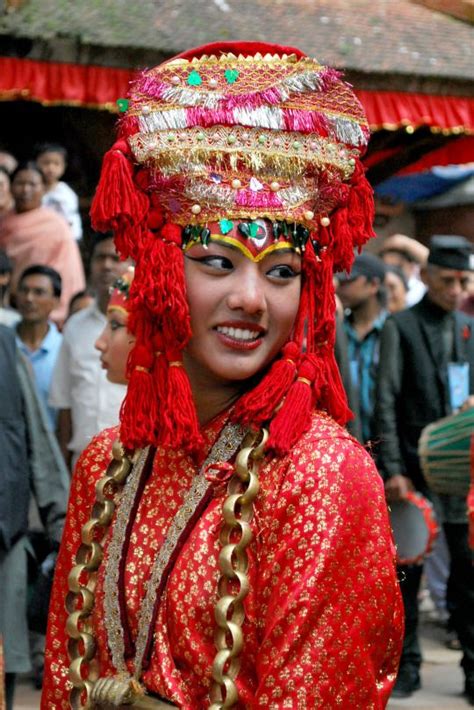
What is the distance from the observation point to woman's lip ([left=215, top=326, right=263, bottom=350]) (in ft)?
9.98

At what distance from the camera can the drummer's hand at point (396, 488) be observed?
7754 millimetres

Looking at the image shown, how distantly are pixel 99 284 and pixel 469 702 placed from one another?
9.54ft

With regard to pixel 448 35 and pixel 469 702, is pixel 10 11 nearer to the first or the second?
pixel 448 35

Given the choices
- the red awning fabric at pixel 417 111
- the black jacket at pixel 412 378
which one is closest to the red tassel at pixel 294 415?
the black jacket at pixel 412 378

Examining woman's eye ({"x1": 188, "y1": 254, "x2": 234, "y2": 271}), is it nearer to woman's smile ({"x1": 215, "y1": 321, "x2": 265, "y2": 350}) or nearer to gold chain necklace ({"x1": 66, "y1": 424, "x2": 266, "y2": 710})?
woman's smile ({"x1": 215, "y1": 321, "x2": 265, "y2": 350})

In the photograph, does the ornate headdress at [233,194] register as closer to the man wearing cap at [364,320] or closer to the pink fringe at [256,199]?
the pink fringe at [256,199]

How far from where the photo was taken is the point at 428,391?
8.12 m

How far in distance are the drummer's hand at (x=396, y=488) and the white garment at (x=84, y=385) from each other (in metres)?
1.55

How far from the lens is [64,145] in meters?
12.3

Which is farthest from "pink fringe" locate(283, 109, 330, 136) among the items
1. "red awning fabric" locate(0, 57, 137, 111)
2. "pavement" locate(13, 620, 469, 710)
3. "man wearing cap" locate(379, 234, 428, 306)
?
"man wearing cap" locate(379, 234, 428, 306)

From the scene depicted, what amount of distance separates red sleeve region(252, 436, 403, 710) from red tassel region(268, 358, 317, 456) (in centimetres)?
5

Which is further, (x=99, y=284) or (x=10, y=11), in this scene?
(x=10, y=11)

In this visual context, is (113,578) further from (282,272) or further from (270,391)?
(282,272)

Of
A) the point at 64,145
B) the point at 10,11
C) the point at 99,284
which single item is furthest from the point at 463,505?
the point at 64,145
